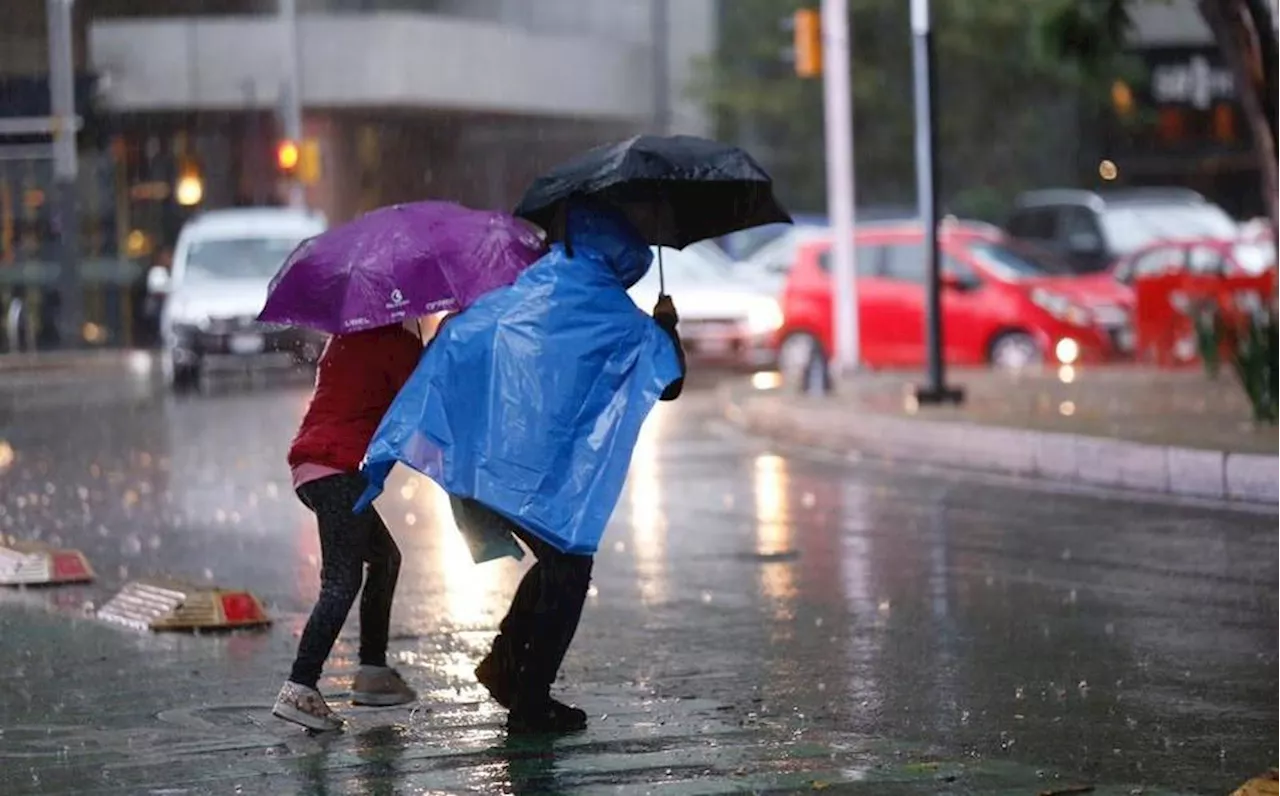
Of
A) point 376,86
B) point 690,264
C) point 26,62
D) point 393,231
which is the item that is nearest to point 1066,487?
point 393,231

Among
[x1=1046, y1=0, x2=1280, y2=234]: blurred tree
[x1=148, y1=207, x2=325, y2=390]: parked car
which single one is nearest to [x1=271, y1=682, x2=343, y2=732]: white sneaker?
[x1=1046, y1=0, x2=1280, y2=234]: blurred tree

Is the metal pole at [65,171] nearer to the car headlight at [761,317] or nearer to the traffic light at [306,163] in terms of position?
the traffic light at [306,163]

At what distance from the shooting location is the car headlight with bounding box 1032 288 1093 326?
26062 mm

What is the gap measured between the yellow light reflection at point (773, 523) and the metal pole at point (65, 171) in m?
25.4

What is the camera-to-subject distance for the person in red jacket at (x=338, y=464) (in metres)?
8.00

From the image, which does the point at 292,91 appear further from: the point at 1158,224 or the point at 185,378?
the point at 185,378

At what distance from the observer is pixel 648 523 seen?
14297 millimetres

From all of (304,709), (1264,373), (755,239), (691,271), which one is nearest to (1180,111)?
(755,239)

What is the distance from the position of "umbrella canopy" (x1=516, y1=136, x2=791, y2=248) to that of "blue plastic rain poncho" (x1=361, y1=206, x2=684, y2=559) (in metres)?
0.29

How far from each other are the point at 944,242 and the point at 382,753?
64.7 ft

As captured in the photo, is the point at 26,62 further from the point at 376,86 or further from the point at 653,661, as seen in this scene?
the point at 653,661

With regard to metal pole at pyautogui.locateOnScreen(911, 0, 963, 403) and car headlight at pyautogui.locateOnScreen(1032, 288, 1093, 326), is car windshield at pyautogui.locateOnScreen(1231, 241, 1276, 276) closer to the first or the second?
car headlight at pyautogui.locateOnScreen(1032, 288, 1093, 326)

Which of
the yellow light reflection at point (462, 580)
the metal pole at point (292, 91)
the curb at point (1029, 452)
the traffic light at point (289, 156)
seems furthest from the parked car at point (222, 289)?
the yellow light reflection at point (462, 580)

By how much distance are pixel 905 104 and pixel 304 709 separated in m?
39.1
